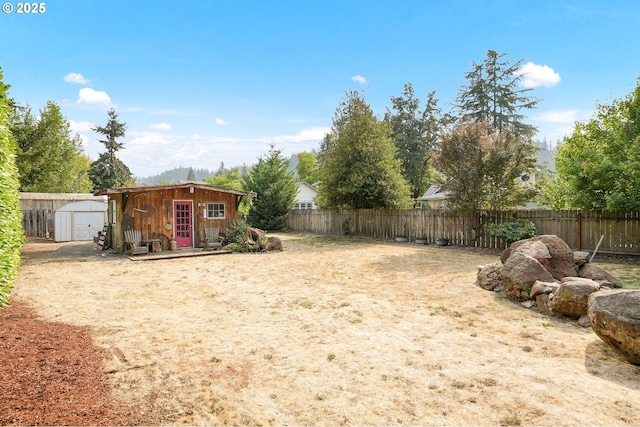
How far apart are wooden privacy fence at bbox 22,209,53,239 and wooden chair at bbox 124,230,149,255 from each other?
1161 centimetres

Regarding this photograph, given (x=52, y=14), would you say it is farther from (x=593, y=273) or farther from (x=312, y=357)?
(x=593, y=273)

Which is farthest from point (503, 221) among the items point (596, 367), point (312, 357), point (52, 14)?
point (52, 14)

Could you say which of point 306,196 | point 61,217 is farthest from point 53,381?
point 306,196

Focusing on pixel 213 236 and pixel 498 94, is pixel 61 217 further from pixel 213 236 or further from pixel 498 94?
pixel 498 94

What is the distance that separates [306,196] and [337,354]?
3606 centimetres

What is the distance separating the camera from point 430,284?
814 centimetres

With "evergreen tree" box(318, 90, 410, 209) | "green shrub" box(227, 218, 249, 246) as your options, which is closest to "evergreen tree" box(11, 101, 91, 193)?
"green shrub" box(227, 218, 249, 246)

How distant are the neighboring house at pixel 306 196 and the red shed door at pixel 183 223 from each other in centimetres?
2413

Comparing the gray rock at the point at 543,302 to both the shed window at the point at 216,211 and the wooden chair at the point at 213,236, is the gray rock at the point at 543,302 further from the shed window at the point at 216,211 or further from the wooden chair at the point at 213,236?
the shed window at the point at 216,211

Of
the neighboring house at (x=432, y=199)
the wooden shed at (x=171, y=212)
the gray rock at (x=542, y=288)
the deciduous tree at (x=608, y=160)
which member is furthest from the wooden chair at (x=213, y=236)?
the neighboring house at (x=432, y=199)

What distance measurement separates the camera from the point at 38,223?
68.3 feet

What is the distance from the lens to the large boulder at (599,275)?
7031 mm

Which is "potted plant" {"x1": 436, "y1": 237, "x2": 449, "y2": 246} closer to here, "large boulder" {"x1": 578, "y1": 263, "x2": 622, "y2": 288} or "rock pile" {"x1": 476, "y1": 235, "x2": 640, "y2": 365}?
"rock pile" {"x1": 476, "y1": 235, "x2": 640, "y2": 365}

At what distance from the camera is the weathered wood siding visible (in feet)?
45.7
